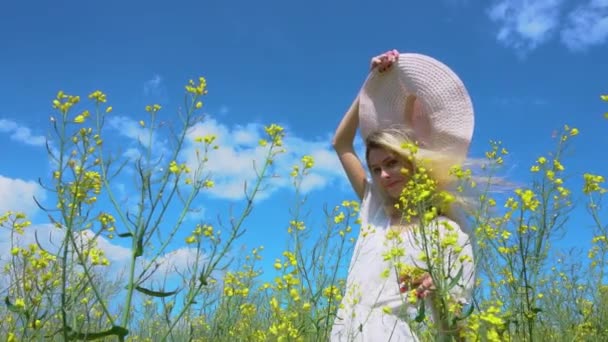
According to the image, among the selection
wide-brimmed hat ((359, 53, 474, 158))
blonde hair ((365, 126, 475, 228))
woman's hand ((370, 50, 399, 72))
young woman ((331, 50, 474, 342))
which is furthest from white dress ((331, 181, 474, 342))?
woman's hand ((370, 50, 399, 72))

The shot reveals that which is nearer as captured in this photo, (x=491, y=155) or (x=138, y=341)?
(x=491, y=155)

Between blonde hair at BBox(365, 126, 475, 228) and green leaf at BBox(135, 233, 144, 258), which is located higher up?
blonde hair at BBox(365, 126, 475, 228)

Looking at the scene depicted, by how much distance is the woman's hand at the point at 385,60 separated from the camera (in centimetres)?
282

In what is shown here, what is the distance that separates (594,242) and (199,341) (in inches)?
81.6

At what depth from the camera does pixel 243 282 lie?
2887 millimetres

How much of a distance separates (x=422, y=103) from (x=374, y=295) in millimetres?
970

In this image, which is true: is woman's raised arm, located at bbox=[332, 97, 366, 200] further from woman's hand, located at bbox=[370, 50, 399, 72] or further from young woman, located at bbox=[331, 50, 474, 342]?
woman's hand, located at bbox=[370, 50, 399, 72]

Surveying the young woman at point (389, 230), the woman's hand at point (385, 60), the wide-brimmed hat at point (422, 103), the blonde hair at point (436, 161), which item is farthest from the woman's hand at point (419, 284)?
the woman's hand at point (385, 60)

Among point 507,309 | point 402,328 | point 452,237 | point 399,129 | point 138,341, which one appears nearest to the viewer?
point 452,237

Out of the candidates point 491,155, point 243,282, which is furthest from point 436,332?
point 243,282

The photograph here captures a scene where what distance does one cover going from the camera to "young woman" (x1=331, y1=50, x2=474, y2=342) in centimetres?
204

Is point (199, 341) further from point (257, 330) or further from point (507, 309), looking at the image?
point (507, 309)

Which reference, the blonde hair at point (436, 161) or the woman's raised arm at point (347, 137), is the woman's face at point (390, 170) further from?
the woman's raised arm at point (347, 137)

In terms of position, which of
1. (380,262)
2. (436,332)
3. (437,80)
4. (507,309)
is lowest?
(436,332)
